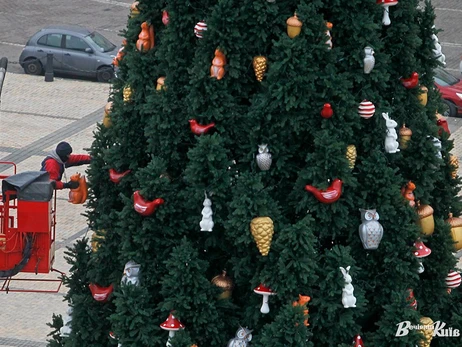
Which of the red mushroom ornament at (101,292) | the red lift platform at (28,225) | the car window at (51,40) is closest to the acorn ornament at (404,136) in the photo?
the red mushroom ornament at (101,292)

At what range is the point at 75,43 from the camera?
29016mm

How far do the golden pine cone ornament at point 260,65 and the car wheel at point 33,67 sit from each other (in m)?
21.7

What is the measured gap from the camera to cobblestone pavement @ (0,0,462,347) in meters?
16.4

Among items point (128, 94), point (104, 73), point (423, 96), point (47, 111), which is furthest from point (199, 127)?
point (104, 73)

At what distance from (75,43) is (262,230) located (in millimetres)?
22239

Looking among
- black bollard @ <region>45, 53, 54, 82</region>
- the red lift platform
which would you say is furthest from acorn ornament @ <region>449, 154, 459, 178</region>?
black bollard @ <region>45, 53, 54, 82</region>

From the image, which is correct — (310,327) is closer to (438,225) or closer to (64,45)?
(438,225)

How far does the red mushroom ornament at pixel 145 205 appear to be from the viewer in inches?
310

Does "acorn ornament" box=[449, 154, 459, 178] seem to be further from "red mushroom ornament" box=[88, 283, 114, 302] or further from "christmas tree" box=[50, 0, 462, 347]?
"red mushroom ornament" box=[88, 283, 114, 302]

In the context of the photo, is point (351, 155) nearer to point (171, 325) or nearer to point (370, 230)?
point (370, 230)

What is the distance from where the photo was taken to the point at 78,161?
41.6ft

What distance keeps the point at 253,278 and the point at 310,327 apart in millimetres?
551

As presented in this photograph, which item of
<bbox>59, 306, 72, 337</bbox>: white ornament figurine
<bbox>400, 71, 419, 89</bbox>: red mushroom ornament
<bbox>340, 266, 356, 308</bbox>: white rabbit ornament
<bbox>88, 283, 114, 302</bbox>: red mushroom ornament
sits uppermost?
<bbox>400, 71, 419, 89</bbox>: red mushroom ornament

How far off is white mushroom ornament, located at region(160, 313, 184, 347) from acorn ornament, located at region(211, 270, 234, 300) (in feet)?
1.28
